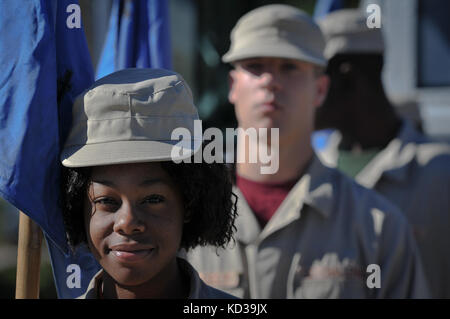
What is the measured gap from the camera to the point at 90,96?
86.9 inches

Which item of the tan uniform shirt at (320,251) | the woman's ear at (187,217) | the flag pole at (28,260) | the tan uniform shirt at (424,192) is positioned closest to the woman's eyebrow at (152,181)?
the woman's ear at (187,217)

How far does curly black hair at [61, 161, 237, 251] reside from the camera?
2230 mm

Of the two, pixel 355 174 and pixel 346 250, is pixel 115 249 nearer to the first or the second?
pixel 346 250

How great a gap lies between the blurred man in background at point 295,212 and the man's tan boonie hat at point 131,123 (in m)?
1.22

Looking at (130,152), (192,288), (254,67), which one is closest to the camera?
(130,152)

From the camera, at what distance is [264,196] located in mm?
Result: 3561

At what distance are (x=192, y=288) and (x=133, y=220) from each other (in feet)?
1.05

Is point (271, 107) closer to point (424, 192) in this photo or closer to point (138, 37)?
point (138, 37)

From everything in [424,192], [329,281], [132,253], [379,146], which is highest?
[379,146]

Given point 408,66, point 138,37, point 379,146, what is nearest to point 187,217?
point 138,37

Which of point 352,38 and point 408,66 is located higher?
point 408,66

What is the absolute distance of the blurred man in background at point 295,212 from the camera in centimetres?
329

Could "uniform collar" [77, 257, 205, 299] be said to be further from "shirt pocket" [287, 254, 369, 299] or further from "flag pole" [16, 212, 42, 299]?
"shirt pocket" [287, 254, 369, 299]
